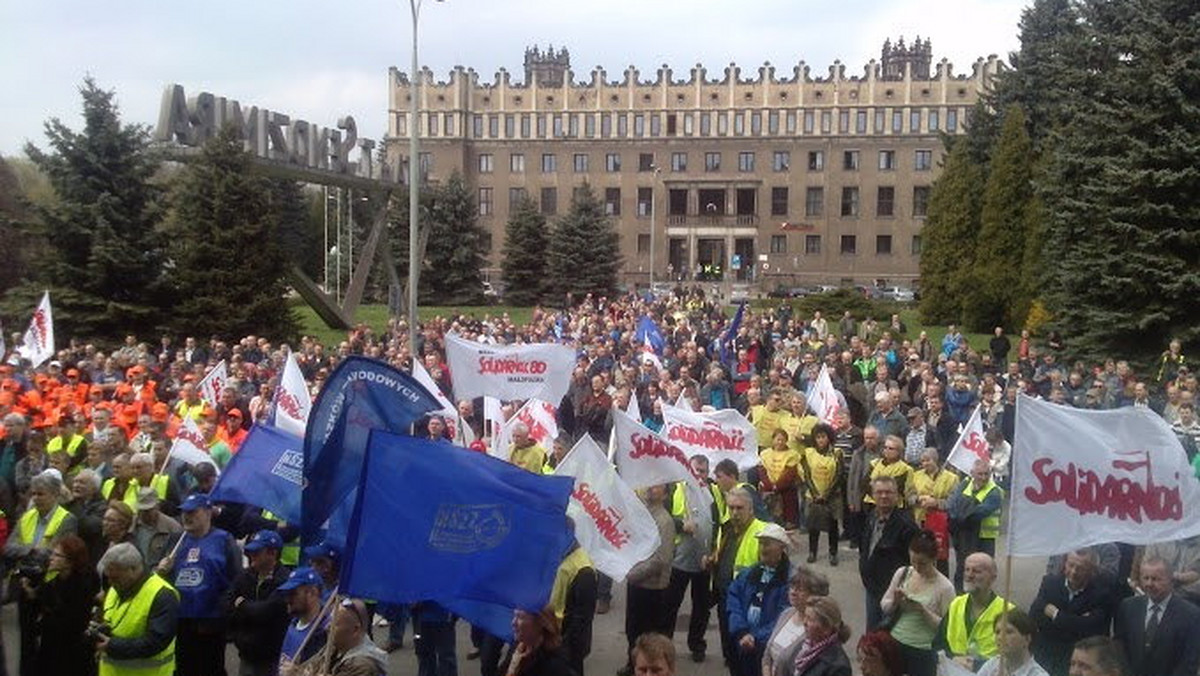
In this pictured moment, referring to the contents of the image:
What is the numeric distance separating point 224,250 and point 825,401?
20.2m

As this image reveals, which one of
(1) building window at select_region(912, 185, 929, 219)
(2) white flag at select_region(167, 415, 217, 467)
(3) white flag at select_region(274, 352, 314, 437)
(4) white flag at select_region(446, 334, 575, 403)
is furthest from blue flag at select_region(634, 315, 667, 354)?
(1) building window at select_region(912, 185, 929, 219)

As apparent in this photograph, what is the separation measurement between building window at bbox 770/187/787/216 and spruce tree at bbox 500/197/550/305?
26.7 m

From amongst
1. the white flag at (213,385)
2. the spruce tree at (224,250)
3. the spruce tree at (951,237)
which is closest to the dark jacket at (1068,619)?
the white flag at (213,385)

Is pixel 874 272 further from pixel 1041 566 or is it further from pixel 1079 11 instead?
pixel 1041 566

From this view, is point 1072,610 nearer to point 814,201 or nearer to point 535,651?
point 535,651

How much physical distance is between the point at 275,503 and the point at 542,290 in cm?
5593

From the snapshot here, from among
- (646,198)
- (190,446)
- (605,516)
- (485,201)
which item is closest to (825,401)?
(605,516)

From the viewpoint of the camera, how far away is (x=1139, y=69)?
26.2 meters

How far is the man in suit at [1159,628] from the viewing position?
6055 millimetres

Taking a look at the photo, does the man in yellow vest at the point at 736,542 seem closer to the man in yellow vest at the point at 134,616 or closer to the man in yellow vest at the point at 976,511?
the man in yellow vest at the point at 976,511

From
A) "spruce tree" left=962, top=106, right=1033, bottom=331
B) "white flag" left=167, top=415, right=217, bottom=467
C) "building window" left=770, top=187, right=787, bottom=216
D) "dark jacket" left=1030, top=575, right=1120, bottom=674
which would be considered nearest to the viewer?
"dark jacket" left=1030, top=575, right=1120, bottom=674

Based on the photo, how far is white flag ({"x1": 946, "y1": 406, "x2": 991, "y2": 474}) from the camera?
11164 millimetres

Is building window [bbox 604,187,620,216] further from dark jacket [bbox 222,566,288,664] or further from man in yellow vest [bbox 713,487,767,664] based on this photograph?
dark jacket [bbox 222,566,288,664]

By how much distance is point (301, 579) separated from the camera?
6027 millimetres
